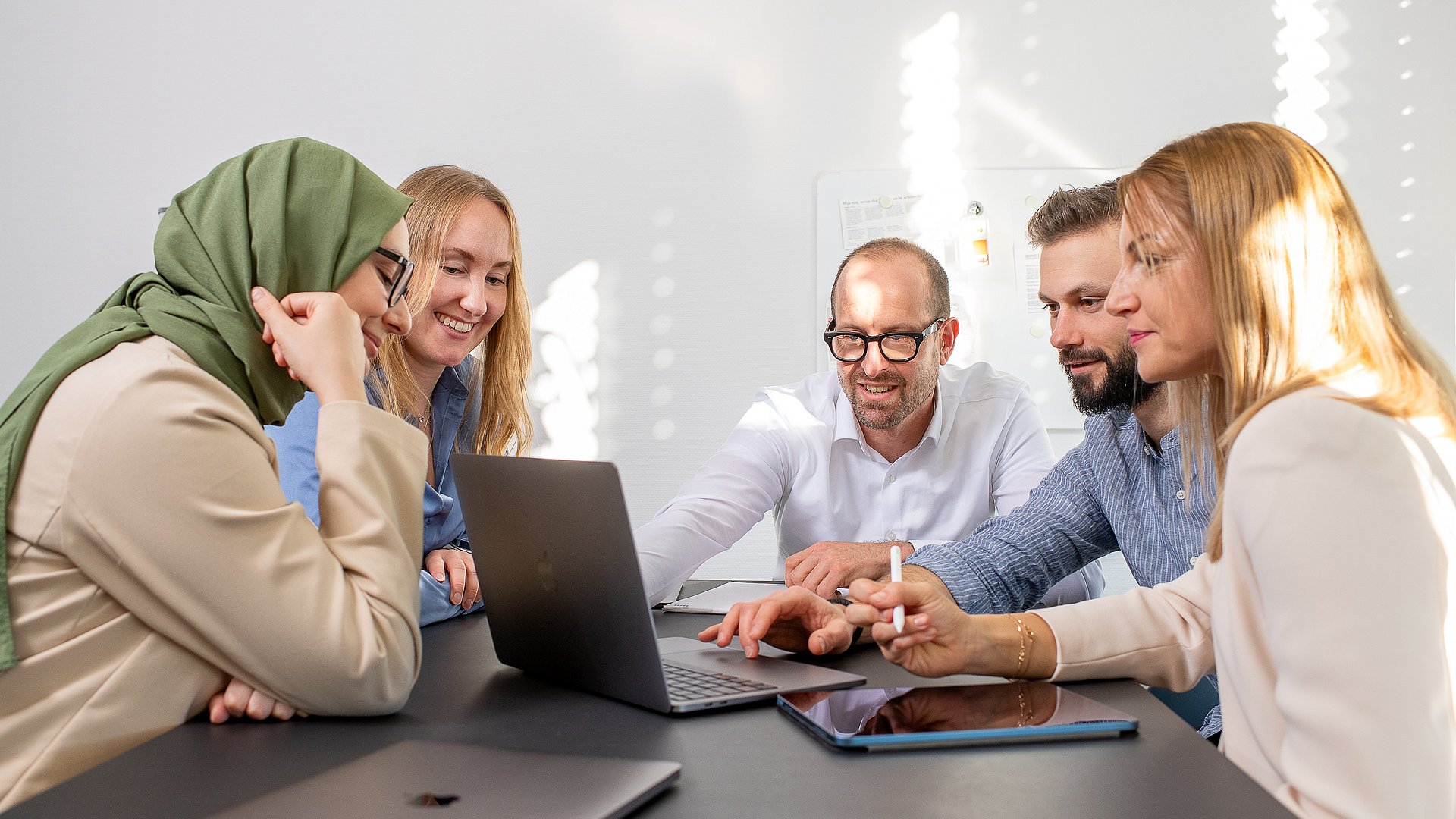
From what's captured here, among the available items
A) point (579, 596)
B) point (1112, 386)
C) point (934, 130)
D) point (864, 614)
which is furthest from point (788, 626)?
point (934, 130)

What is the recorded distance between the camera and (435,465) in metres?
2.06

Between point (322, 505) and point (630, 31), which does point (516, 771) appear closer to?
point (322, 505)

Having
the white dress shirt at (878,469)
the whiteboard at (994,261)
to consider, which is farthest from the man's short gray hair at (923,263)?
the whiteboard at (994,261)

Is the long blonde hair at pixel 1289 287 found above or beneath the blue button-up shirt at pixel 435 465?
above

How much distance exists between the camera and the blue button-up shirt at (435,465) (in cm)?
151

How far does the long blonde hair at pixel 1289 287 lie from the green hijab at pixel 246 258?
950 millimetres

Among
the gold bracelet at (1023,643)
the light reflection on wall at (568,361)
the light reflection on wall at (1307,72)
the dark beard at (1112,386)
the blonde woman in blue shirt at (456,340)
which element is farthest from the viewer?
the light reflection on wall at (568,361)

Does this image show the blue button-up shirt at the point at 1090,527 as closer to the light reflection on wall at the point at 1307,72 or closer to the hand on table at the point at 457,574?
the hand on table at the point at 457,574

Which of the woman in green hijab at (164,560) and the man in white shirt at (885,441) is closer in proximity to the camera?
the woman in green hijab at (164,560)

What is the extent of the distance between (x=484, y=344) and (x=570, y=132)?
1.17m

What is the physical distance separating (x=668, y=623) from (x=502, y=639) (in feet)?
1.24

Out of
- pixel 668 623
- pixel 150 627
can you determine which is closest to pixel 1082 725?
pixel 668 623

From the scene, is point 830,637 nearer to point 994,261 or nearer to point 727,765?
point 727,765

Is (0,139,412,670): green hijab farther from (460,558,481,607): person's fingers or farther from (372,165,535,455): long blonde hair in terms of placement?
(372,165,535,455): long blonde hair
